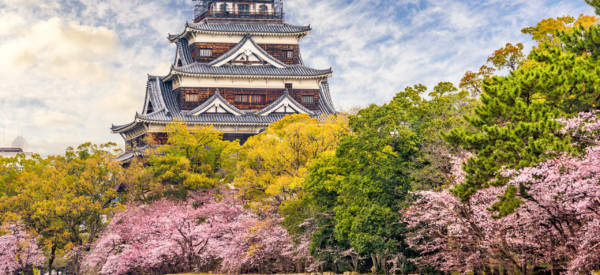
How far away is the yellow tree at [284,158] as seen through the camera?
32.4 meters

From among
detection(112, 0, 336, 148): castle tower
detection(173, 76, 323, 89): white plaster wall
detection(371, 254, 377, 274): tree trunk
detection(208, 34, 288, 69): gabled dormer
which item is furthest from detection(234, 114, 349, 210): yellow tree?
detection(208, 34, 288, 69): gabled dormer

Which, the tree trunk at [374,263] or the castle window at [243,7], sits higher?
the castle window at [243,7]

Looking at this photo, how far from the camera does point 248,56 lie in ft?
179

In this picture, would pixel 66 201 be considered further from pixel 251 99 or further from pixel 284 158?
pixel 251 99

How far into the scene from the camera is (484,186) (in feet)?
58.1

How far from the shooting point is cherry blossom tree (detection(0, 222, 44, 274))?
120ft

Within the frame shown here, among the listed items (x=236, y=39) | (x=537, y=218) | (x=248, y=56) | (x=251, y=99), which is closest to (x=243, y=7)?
(x=236, y=39)

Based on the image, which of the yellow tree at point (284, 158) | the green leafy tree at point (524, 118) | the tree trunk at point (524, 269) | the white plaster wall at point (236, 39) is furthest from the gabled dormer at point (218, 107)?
the green leafy tree at point (524, 118)

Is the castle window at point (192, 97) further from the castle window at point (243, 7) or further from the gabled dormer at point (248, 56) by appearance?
the castle window at point (243, 7)

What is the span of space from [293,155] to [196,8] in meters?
34.1

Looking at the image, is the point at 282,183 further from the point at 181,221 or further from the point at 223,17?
the point at 223,17

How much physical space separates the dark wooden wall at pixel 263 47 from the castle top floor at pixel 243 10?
3223 millimetres

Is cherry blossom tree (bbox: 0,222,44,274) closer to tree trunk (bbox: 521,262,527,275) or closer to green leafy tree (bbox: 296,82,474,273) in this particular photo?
green leafy tree (bbox: 296,82,474,273)

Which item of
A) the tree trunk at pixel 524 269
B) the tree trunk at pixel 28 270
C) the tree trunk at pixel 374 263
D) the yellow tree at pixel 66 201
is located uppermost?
the yellow tree at pixel 66 201
